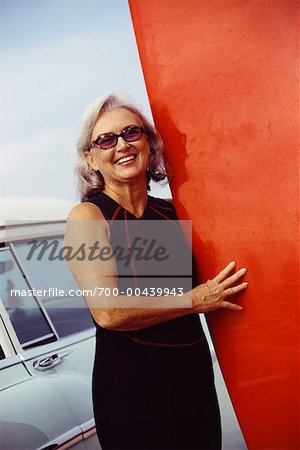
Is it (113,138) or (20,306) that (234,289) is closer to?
(113,138)

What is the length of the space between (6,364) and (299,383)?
1.31m

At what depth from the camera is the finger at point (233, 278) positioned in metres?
1.46

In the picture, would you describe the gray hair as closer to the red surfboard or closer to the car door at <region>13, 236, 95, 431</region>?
the red surfboard

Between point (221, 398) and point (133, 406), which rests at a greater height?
point (133, 406)

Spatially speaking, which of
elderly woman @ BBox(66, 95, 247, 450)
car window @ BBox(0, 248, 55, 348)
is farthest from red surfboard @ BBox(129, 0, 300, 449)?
car window @ BBox(0, 248, 55, 348)

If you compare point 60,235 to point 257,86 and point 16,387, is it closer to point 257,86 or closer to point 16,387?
point 16,387

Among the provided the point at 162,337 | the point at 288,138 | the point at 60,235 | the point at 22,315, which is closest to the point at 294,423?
the point at 162,337

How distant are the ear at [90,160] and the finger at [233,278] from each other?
0.52 meters

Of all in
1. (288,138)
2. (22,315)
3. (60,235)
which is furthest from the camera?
(60,235)

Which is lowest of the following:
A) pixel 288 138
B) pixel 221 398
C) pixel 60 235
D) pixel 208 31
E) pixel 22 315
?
pixel 221 398

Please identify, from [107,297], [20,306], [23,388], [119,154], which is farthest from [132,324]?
[20,306]

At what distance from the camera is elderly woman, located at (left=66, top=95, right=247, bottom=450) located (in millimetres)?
1279

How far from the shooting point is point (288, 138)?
1.51 meters

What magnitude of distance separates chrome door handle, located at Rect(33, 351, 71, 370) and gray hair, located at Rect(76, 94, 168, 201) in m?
1.11
